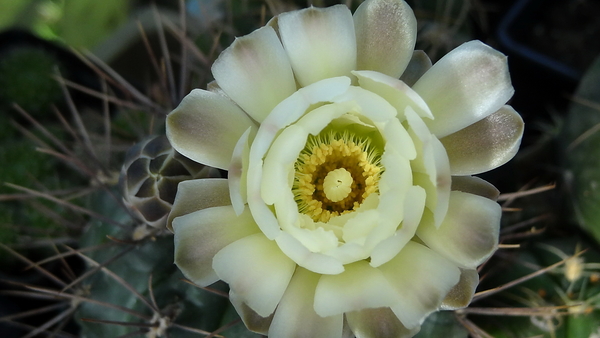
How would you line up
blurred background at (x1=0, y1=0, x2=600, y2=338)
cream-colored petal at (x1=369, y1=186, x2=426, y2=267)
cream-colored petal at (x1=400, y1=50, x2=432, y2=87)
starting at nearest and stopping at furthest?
cream-colored petal at (x1=369, y1=186, x2=426, y2=267) → cream-colored petal at (x1=400, y1=50, x2=432, y2=87) → blurred background at (x1=0, y1=0, x2=600, y2=338)

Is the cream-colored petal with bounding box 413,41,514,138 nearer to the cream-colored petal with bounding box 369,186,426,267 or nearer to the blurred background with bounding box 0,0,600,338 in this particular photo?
the cream-colored petal with bounding box 369,186,426,267

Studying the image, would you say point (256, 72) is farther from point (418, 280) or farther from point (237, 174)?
point (418, 280)

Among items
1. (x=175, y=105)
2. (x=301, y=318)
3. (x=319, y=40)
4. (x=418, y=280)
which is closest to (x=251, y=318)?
(x=301, y=318)

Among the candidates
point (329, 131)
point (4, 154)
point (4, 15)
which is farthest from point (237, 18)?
point (4, 15)

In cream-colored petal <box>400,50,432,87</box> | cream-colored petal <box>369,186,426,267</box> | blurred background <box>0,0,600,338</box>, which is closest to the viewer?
cream-colored petal <box>369,186,426,267</box>

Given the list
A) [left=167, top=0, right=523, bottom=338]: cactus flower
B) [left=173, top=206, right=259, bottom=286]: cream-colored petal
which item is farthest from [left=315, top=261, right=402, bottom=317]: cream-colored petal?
[left=173, top=206, right=259, bottom=286]: cream-colored petal

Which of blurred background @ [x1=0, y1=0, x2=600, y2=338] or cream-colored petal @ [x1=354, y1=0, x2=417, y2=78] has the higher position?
cream-colored petal @ [x1=354, y1=0, x2=417, y2=78]

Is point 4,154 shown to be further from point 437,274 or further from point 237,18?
point 437,274

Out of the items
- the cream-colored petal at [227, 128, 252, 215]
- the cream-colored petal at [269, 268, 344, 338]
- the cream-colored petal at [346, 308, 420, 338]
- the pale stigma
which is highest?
the cream-colored petal at [227, 128, 252, 215]

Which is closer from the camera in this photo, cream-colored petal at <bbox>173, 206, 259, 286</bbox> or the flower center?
cream-colored petal at <bbox>173, 206, 259, 286</bbox>
